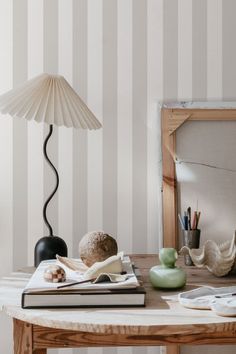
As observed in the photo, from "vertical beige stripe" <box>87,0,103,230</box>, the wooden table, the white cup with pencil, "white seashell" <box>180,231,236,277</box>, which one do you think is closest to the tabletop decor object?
the wooden table

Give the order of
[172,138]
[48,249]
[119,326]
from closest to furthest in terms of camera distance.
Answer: [119,326] < [48,249] < [172,138]

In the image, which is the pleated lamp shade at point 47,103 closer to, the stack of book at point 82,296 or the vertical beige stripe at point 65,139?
the vertical beige stripe at point 65,139

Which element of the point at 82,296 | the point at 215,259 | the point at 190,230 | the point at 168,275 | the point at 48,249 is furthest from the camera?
the point at 190,230

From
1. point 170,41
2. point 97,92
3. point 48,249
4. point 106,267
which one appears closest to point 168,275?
point 106,267

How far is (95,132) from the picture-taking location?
6.54 feet

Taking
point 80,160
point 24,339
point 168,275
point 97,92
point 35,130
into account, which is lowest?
point 24,339

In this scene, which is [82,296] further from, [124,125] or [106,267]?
[124,125]

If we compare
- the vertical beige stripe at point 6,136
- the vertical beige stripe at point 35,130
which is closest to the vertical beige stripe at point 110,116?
the vertical beige stripe at point 35,130

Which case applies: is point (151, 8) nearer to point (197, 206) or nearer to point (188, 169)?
point (188, 169)

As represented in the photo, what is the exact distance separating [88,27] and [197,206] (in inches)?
29.2

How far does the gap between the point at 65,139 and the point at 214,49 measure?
620 millimetres

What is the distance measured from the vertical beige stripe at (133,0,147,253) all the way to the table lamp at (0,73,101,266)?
304 mm

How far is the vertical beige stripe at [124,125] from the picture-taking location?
6.54ft

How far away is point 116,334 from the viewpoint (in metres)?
1.06
